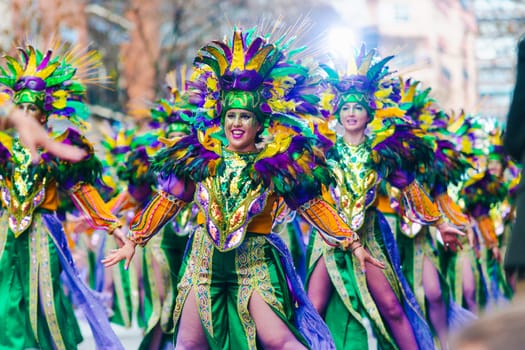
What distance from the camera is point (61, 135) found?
767 centimetres

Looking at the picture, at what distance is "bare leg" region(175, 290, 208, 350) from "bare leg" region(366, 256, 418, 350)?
189 centimetres

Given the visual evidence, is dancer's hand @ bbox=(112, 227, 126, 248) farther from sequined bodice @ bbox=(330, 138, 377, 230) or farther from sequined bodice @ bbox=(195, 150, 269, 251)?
sequined bodice @ bbox=(330, 138, 377, 230)

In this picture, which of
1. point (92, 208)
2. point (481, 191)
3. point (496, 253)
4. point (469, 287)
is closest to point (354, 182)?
point (92, 208)

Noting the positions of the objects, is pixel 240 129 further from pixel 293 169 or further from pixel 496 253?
pixel 496 253

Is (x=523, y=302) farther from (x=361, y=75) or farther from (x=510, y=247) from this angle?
(x=361, y=75)

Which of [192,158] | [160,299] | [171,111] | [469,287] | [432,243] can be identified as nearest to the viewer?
[192,158]

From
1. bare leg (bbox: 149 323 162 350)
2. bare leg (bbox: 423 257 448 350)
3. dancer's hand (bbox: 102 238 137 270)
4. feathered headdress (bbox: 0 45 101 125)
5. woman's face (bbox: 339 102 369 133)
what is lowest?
bare leg (bbox: 149 323 162 350)

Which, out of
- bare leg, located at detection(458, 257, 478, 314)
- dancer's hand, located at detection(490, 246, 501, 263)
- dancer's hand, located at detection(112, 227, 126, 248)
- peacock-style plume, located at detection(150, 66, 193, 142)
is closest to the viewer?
dancer's hand, located at detection(112, 227, 126, 248)

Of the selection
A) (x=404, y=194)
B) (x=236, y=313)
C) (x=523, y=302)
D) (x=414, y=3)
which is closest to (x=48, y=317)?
(x=236, y=313)

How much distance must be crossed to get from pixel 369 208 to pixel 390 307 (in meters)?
0.73

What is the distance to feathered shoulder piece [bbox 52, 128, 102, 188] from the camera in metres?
7.53

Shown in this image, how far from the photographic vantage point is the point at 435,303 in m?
8.77

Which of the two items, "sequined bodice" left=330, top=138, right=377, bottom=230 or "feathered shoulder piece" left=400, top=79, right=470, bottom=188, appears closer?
"sequined bodice" left=330, top=138, right=377, bottom=230

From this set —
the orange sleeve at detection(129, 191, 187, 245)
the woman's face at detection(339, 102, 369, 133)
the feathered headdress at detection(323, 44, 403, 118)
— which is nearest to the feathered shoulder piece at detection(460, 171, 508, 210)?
the feathered headdress at detection(323, 44, 403, 118)
